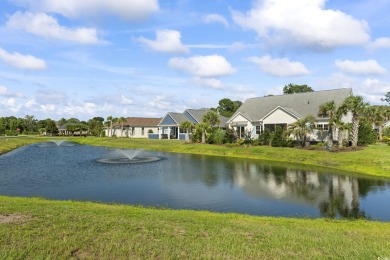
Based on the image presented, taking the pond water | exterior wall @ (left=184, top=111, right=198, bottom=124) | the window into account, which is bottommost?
the pond water

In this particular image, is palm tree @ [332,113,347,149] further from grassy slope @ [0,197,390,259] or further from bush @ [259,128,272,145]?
grassy slope @ [0,197,390,259]

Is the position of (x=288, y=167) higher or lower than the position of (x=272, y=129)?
lower

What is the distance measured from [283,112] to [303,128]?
7.74 m

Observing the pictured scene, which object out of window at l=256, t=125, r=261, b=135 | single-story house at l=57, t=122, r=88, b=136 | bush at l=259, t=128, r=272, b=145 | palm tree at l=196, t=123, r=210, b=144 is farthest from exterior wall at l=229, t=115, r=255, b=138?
single-story house at l=57, t=122, r=88, b=136

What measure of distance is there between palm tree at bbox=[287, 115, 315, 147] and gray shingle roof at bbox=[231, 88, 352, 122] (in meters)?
4.98

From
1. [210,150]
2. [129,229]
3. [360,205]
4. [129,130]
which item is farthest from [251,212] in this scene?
[129,130]

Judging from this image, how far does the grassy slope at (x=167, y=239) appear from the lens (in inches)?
355

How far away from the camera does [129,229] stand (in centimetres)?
1099

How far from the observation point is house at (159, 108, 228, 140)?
73.9 metres

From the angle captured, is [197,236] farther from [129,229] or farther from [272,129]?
[272,129]

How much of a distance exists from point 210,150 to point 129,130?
157 feet

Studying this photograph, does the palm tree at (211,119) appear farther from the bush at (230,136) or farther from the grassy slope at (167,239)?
the grassy slope at (167,239)

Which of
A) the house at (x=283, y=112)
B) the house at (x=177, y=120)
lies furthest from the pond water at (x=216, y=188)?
the house at (x=177, y=120)

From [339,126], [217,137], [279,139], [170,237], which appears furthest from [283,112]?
[170,237]
